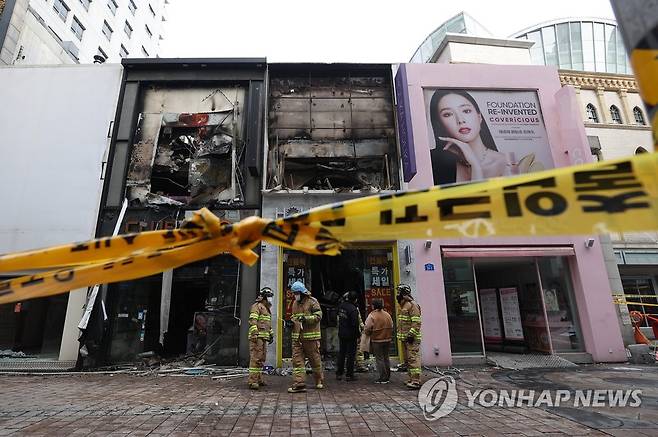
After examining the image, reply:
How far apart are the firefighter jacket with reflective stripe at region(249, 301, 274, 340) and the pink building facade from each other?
15.5 ft

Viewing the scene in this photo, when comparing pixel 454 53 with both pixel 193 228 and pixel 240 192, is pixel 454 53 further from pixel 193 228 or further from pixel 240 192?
pixel 193 228

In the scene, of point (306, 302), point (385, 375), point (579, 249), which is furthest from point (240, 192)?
point (579, 249)

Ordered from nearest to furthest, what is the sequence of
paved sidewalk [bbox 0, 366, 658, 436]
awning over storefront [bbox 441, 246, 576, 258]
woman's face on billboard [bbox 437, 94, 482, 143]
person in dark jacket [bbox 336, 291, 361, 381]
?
paved sidewalk [bbox 0, 366, 658, 436], person in dark jacket [bbox 336, 291, 361, 381], awning over storefront [bbox 441, 246, 576, 258], woman's face on billboard [bbox 437, 94, 482, 143]

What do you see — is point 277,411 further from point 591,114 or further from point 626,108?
point 626,108

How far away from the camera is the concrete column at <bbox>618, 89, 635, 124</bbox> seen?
68.6ft

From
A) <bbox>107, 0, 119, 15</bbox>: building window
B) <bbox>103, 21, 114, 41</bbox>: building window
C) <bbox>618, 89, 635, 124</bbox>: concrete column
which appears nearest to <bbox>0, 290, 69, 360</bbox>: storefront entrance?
<bbox>618, 89, 635, 124</bbox>: concrete column

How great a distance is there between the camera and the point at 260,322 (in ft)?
27.0

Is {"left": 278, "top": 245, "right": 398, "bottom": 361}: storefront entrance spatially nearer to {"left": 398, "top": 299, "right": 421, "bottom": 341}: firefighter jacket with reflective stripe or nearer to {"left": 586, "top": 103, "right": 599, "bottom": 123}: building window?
{"left": 398, "top": 299, "right": 421, "bottom": 341}: firefighter jacket with reflective stripe

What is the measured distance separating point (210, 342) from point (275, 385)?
11.9 ft

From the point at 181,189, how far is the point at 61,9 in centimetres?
2451

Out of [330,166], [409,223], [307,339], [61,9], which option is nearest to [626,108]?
[330,166]

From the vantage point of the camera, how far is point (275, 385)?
26.8 ft

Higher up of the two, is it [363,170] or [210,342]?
[363,170]

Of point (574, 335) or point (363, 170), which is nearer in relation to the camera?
point (574, 335)
